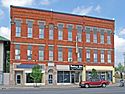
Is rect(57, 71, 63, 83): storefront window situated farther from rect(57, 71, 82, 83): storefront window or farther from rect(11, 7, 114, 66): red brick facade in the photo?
rect(11, 7, 114, 66): red brick facade

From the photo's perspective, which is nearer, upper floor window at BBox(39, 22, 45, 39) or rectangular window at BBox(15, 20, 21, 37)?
rectangular window at BBox(15, 20, 21, 37)

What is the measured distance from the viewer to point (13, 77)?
54.1 metres

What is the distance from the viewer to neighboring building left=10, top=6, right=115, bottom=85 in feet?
181

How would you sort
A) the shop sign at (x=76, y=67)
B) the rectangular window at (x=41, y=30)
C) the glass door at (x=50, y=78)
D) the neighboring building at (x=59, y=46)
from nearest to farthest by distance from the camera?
the neighboring building at (x=59, y=46) < the rectangular window at (x=41, y=30) < the glass door at (x=50, y=78) < the shop sign at (x=76, y=67)

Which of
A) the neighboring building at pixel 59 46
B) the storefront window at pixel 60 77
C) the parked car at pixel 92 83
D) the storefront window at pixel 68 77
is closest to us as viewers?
the parked car at pixel 92 83

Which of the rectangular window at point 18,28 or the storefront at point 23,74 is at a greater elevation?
the rectangular window at point 18,28

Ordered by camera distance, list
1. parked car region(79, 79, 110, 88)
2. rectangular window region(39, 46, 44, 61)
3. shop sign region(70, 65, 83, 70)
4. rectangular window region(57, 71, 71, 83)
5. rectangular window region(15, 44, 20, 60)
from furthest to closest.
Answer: shop sign region(70, 65, 83, 70) → rectangular window region(57, 71, 71, 83) → rectangular window region(39, 46, 44, 61) → rectangular window region(15, 44, 20, 60) → parked car region(79, 79, 110, 88)

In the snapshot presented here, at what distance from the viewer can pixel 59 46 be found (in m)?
59.1

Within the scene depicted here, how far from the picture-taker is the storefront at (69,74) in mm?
59000

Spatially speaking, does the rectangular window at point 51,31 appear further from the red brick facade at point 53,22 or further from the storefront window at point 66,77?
the storefront window at point 66,77

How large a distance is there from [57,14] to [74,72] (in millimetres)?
11691

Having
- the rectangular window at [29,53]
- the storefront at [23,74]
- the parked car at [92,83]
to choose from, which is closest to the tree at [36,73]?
the storefront at [23,74]

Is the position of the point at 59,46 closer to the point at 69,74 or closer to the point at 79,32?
the point at 79,32

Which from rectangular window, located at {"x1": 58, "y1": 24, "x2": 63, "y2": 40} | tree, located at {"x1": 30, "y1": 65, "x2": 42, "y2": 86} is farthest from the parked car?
rectangular window, located at {"x1": 58, "y1": 24, "x2": 63, "y2": 40}
